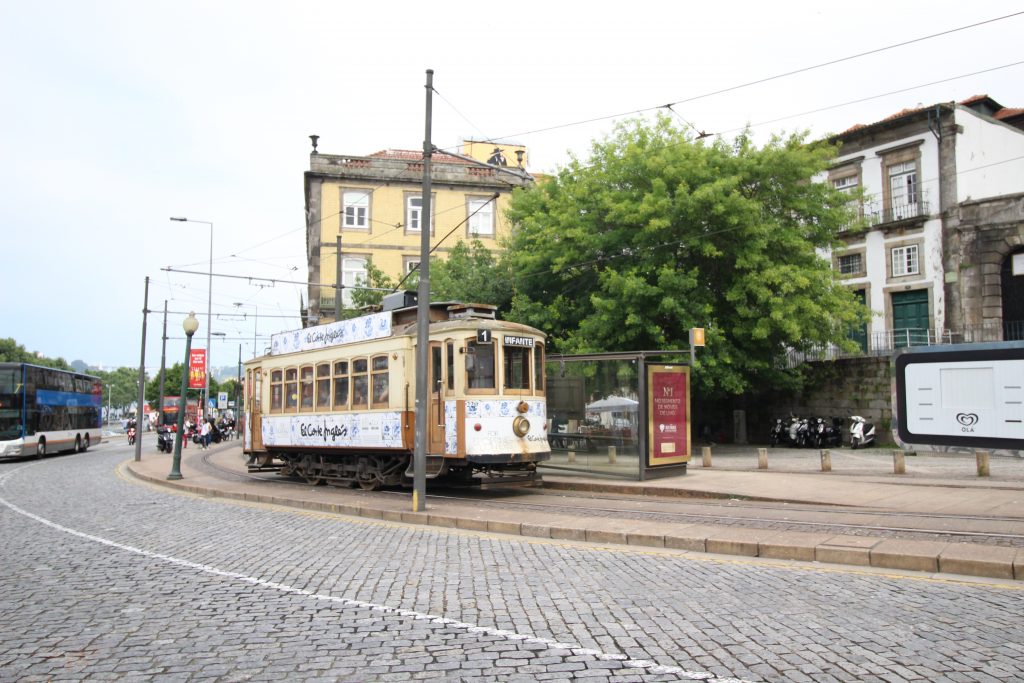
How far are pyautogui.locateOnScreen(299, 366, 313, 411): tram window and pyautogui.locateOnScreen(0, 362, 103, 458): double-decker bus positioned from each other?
19.7 metres

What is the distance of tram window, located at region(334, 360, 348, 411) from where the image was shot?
17.0 meters

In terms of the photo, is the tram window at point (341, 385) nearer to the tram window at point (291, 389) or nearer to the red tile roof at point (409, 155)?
the tram window at point (291, 389)

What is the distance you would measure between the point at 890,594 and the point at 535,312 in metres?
19.1

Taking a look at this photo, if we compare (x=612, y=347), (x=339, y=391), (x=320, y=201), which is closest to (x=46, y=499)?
(x=339, y=391)

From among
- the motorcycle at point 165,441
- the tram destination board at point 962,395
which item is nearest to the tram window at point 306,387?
the tram destination board at point 962,395

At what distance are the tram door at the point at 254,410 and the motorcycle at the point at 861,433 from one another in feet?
60.2

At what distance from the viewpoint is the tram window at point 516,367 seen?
1466 centimetres

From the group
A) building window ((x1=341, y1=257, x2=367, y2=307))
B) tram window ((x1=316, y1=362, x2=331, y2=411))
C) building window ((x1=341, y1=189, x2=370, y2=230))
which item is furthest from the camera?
building window ((x1=341, y1=189, x2=370, y2=230))

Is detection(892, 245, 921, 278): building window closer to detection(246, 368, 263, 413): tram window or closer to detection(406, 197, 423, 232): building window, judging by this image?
detection(406, 197, 423, 232): building window

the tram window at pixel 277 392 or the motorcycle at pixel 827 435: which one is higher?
the tram window at pixel 277 392

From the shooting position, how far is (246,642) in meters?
5.63

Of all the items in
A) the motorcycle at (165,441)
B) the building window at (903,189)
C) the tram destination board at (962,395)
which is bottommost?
the motorcycle at (165,441)

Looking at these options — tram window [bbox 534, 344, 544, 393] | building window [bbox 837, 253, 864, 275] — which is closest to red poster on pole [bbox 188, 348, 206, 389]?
building window [bbox 837, 253, 864, 275]

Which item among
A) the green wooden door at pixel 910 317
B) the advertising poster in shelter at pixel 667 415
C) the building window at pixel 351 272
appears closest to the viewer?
the advertising poster in shelter at pixel 667 415
